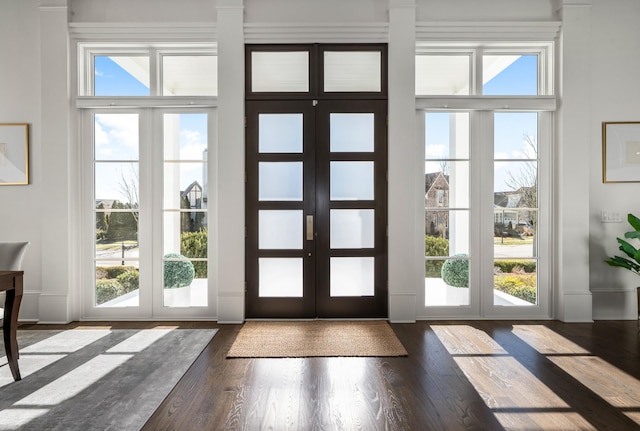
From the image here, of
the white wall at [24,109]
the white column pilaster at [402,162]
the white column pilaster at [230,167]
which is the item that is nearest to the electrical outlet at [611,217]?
the white column pilaster at [402,162]

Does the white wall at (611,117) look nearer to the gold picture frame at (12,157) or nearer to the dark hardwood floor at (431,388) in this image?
the dark hardwood floor at (431,388)

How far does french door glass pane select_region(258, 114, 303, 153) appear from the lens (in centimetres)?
440

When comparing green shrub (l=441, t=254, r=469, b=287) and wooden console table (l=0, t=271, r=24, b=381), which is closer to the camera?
wooden console table (l=0, t=271, r=24, b=381)

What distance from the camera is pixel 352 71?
14.5 feet

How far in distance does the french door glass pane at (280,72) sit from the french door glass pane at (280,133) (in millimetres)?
308

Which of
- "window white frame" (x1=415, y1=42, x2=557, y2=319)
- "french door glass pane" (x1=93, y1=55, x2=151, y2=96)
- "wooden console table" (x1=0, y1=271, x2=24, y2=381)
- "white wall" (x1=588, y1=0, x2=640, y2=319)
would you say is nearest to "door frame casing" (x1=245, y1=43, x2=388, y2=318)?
"window white frame" (x1=415, y1=42, x2=557, y2=319)

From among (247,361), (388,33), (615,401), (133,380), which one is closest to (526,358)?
(615,401)

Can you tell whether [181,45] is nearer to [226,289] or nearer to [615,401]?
[226,289]

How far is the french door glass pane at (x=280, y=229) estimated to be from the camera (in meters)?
4.41

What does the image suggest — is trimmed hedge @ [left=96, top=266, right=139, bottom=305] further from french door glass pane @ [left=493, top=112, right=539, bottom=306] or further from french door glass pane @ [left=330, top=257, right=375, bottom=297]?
french door glass pane @ [left=493, top=112, right=539, bottom=306]

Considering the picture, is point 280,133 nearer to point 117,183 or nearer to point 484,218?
point 117,183

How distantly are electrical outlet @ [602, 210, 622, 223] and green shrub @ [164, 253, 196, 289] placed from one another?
181 inches

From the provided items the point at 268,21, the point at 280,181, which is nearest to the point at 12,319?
the point at 280,181

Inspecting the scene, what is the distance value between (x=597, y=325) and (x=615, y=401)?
6.46 feet
